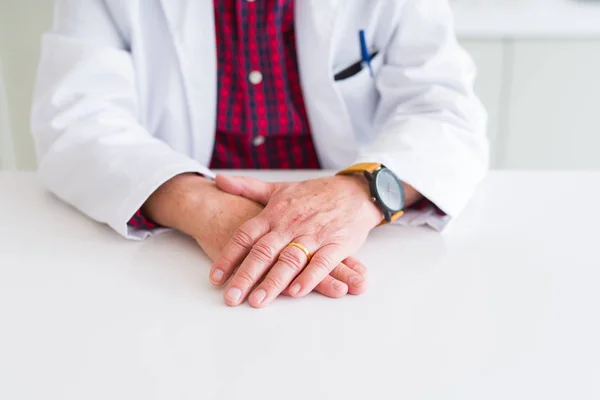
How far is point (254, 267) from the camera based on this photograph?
0.69 meters

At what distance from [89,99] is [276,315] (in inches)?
19.9

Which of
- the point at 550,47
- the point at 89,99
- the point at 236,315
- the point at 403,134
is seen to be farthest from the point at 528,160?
the point at 236,315

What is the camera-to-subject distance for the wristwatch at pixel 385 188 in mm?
800

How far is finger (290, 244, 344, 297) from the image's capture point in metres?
0.66

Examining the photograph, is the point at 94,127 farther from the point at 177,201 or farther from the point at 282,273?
the point at 282,273

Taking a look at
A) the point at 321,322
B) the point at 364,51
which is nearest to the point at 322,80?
the point at 364,51

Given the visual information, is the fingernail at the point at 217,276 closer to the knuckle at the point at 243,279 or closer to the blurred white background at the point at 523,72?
the knuckle at the point at 243,279

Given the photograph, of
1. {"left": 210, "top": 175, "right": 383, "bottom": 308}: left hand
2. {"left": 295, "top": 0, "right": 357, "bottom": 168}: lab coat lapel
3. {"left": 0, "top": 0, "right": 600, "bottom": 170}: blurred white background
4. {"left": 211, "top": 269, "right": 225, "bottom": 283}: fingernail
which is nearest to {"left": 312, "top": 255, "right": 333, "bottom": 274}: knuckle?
{"left": 210, "top": 175, "right": 383, "bottom": 308}: left hand

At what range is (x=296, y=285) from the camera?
0.66 meters

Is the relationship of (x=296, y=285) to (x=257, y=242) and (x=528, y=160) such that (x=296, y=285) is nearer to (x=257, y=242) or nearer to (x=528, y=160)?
(x=257, y=242)

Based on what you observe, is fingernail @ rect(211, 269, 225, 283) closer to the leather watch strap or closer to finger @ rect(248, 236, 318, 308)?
finger @ rect(248, 236, 318, 308)

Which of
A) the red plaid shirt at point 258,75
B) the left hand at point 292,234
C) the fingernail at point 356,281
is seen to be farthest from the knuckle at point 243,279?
the red plaid shirt at point 258,75

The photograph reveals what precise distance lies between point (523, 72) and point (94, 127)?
1318 millimetres

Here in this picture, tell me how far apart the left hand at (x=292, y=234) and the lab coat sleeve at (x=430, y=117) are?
0.25 ft
